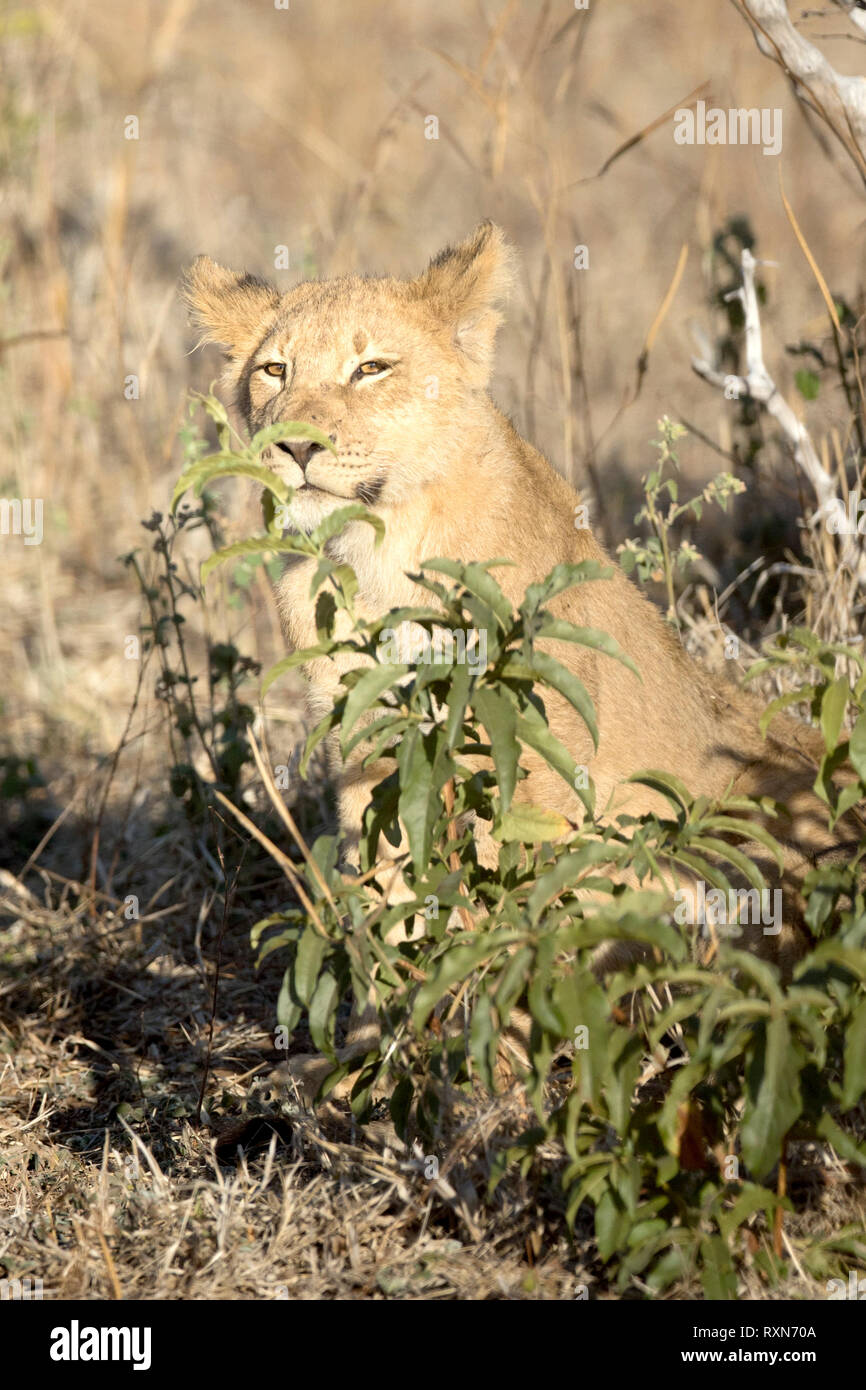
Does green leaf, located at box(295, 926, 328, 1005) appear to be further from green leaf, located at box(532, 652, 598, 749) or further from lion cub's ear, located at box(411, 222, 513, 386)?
lion cub's ear, located at box(411, 222, 513, 386)

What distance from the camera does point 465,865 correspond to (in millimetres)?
2826

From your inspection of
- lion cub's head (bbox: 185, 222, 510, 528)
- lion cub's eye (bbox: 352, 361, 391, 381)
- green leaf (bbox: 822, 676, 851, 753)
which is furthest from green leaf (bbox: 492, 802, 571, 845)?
lion cub's eye (bbox: 352, 361, 391, 381)

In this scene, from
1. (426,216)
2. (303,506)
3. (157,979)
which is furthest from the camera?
(426,216)

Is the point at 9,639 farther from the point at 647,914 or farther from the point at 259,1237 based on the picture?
the point at 647,914

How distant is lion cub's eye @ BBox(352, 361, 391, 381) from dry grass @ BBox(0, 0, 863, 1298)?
1412 mm

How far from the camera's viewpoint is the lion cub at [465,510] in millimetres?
3537

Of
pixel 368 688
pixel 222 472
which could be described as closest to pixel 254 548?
pixel 222 472

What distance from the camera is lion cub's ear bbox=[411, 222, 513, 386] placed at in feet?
12.6

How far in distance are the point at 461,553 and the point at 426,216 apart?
7.62 meters

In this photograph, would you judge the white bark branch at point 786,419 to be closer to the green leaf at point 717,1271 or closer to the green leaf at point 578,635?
the green leaf at point 578,635

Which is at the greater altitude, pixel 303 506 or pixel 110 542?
pixel 110 542

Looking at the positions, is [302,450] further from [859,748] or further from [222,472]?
[859,748]

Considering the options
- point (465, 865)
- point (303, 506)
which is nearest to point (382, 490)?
point (303, 506)

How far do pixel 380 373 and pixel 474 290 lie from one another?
379mm
